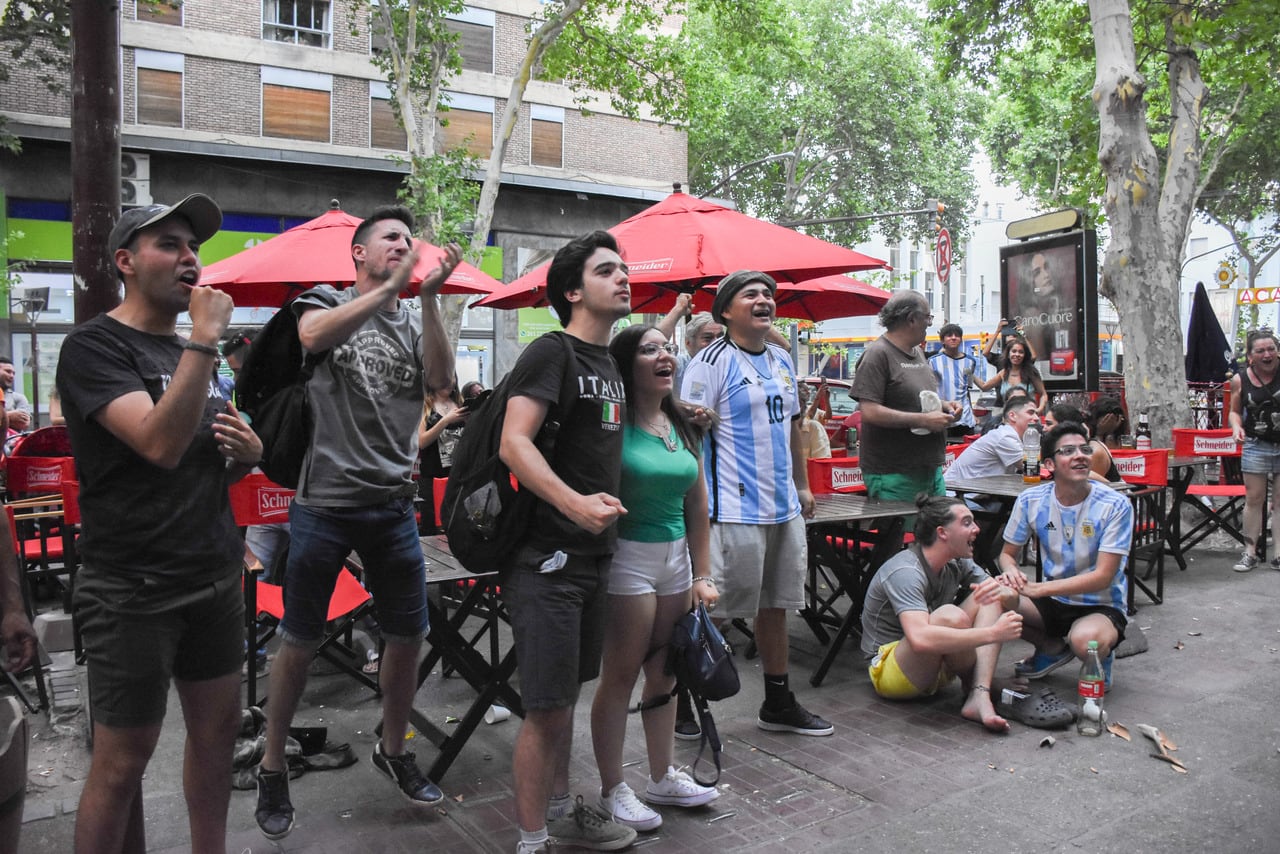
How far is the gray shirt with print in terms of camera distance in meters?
3.34

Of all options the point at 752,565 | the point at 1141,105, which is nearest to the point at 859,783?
the point at 752,565

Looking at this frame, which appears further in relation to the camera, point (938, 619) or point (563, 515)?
point (938, 619)

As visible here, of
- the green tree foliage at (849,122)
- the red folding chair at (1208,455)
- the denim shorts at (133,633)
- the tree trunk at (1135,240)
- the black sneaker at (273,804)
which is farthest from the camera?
Result: the green tree foliage at (849,122)

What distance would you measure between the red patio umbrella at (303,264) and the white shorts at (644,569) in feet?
10.6

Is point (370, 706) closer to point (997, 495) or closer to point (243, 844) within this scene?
point (243, 844)

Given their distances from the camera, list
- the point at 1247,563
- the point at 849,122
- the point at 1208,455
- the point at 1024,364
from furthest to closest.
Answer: the point at 849,122
the point at 1024,364
the point at 1208,455
the point at 1247,563

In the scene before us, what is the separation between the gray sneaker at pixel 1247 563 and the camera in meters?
8.04

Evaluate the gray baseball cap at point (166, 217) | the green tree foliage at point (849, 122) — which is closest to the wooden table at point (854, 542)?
the gray baseball cap at point (166, 217)

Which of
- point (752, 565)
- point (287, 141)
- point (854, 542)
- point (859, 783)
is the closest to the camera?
point (859, 783)

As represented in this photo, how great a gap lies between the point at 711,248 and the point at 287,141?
16761 mm

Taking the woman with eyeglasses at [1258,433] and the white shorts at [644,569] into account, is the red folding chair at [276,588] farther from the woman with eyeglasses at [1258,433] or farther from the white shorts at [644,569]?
the woman with eyeglasses at [1258,433]

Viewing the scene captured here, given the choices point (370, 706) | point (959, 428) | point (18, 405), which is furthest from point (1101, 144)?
point (18, 405)

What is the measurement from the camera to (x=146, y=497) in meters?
2.47

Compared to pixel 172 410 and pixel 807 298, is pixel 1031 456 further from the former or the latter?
pixel 172 410
